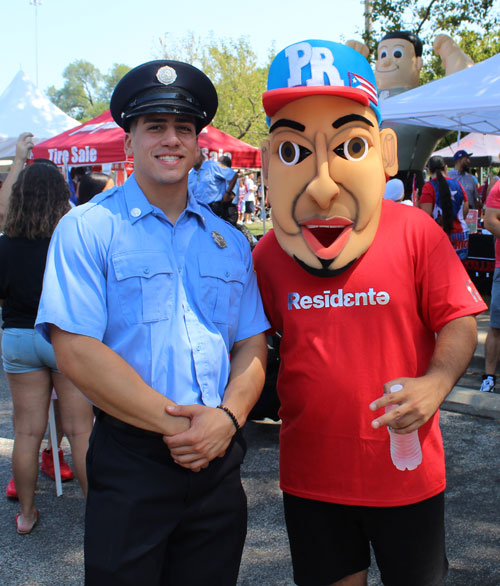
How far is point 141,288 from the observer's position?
1.81 meters

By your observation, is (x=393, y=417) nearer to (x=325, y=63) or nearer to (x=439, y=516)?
(x=439, y=516)

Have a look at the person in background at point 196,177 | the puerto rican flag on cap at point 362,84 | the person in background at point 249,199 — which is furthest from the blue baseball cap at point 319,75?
the person in background at point 249,199

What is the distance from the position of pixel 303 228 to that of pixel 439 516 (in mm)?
960

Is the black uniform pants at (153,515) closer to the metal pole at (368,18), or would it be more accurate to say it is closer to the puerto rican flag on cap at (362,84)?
the puerto rican flag on cap at (362,84)

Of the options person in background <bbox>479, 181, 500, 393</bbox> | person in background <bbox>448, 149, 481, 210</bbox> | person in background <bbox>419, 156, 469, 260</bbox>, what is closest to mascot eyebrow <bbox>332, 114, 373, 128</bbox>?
person in background <bbox>479, 181, 500, 393</bbox>

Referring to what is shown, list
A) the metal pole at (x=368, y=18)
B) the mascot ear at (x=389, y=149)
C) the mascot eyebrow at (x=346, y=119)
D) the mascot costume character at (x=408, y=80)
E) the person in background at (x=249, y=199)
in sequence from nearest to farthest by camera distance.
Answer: the mascot eyebrow at (x=346, y=119) < the mascot ear at (x=389, y=149) < the mascot costume character at (x=408, y=80) < the metal pole at (x=368, y=18) < the person in background at (x=249, y=199)

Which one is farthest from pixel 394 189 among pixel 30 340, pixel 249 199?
pixel 249 199

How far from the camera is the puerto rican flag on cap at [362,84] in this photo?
1.94 metres

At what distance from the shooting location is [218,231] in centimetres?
204

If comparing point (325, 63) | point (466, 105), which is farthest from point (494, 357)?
point (325, 63)

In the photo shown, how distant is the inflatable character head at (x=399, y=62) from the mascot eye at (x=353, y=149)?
33.1 feet

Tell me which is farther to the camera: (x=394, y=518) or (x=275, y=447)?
(x=275, y=447)

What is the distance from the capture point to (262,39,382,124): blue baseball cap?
192 cm

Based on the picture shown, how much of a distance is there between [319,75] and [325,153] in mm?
225
